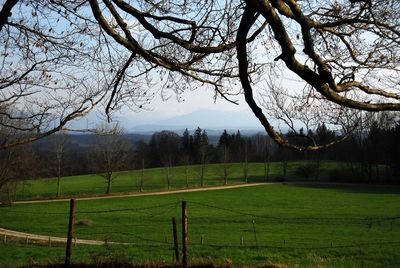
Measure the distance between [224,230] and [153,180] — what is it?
4238cm

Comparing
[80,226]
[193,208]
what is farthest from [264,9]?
[193,208]

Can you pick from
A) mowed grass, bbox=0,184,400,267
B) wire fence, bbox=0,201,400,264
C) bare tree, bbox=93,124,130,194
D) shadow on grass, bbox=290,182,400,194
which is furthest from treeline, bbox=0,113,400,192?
wire fence, bbox=0,201,400,264

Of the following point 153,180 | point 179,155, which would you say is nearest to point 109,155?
point 153,180

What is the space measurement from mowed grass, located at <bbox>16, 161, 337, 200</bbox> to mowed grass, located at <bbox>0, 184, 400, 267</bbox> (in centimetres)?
979

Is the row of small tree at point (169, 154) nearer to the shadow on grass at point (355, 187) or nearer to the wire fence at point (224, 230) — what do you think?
the shadow on grass at point (355, 187)

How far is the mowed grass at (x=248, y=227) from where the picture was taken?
15273 mm

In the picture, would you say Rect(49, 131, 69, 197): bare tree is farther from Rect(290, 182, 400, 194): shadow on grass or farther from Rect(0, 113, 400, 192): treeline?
Rect(290, 182, 400, 194): shadow on grass

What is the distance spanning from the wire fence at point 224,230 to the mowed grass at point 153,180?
19212 millimetres

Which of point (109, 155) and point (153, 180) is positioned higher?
point (109, 155)

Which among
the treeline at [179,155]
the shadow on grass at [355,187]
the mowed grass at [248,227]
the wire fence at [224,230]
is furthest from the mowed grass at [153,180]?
the wire fence at [224,230]

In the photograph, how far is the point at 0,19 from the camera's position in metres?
4.79

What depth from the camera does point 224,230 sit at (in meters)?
27.2

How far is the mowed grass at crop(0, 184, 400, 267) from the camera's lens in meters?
15.3

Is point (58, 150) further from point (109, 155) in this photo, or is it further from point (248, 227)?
point (248, 227)
